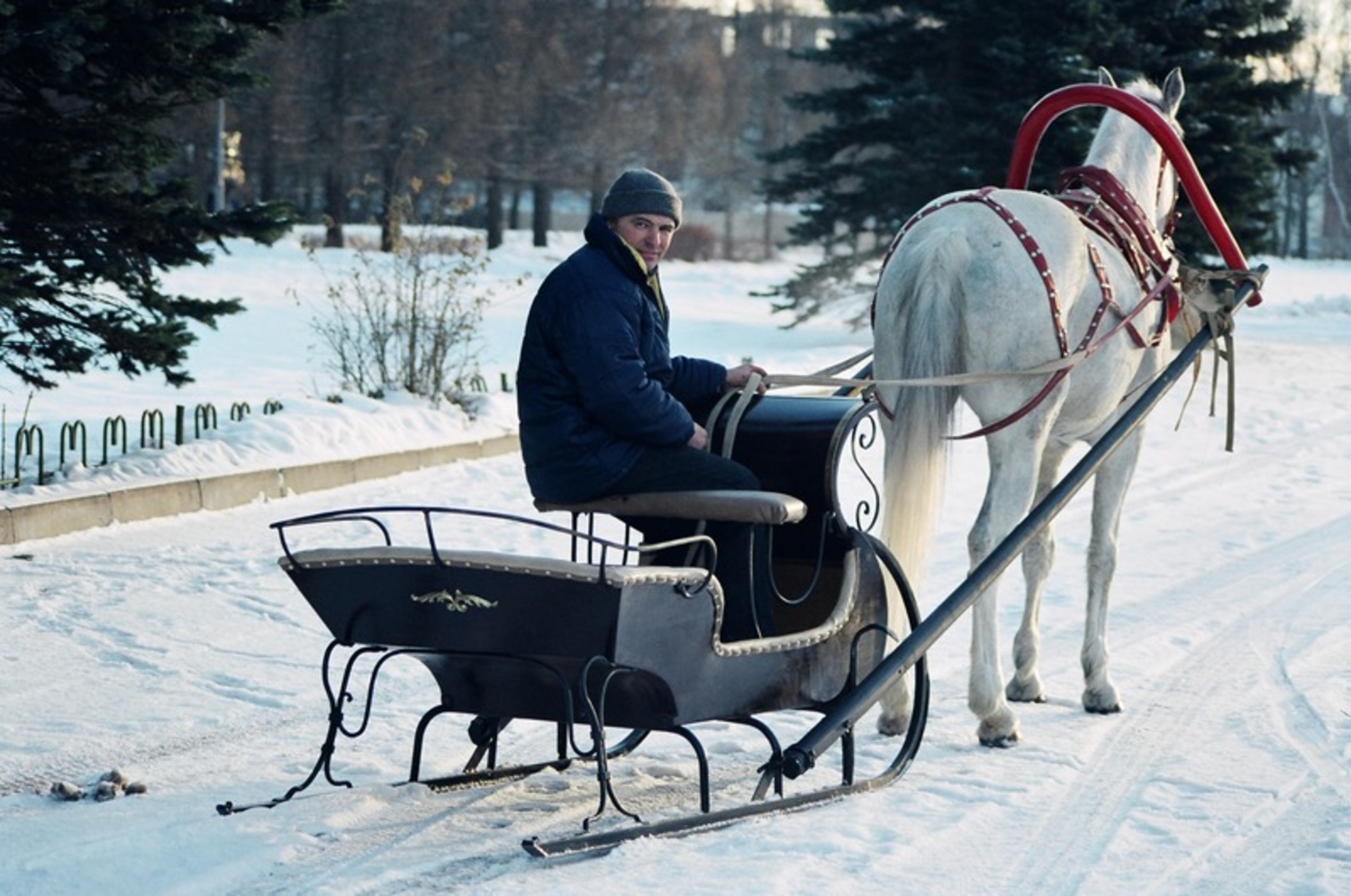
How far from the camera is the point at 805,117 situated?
7494 centimetres

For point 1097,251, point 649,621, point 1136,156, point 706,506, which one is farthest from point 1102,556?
point 649,621

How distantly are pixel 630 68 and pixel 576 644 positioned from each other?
46845mm

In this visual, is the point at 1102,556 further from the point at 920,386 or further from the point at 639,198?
the point at 639,198

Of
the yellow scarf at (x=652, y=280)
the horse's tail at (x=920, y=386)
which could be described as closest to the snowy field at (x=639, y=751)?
the horse's tail at (x=920, y=386)

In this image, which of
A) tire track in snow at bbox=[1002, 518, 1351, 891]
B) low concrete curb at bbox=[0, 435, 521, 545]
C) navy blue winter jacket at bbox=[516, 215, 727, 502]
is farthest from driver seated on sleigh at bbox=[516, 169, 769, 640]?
low concrete curb at bbox=[0, 435, 521, 545]

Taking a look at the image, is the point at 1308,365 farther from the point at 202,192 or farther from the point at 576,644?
the point at 202,192

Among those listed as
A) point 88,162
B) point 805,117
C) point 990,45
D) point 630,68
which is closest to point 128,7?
point 88,162

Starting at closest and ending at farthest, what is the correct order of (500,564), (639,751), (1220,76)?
(500,564) → (639,751) → (1220,76)

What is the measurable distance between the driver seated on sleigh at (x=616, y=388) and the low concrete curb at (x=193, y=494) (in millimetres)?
5403

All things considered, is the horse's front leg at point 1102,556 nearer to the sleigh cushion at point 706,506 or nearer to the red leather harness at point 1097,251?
the red leather harness at point 1097,251

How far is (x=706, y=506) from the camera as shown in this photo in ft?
18.6

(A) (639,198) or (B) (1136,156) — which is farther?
(B) (1136,156)

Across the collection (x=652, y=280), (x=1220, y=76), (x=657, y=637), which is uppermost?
(x=1220, y=76)

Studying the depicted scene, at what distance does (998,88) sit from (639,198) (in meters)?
21.6
